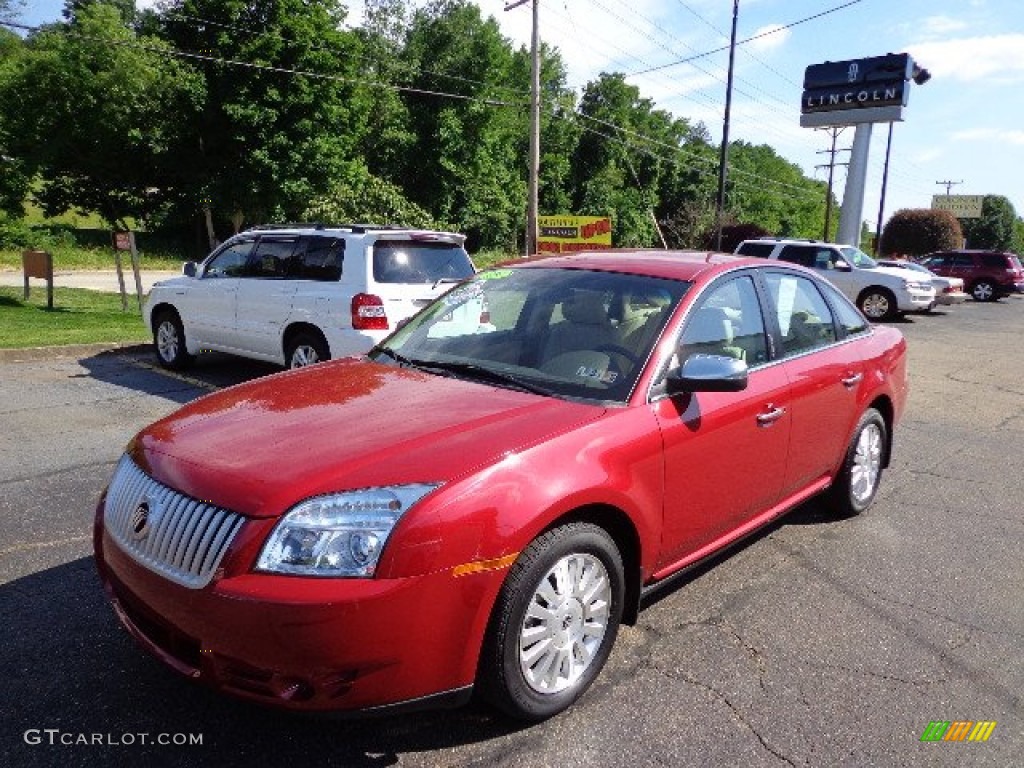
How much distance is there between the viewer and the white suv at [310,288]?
23.2 ft

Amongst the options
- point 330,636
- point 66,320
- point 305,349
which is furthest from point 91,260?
point 330,636

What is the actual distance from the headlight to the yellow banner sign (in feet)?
68.7

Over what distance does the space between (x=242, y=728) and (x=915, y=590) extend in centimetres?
320

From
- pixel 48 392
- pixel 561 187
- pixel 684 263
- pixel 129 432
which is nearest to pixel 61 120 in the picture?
pixel 48 392

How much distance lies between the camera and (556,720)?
8.59 ft

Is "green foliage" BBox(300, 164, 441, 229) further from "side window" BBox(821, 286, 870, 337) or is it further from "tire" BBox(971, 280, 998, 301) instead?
"side window" BBox(821, 286, 870, 337)

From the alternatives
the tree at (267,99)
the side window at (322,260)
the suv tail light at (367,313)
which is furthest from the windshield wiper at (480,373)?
the tree at (267,99)

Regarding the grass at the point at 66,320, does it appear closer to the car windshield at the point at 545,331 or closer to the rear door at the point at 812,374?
the car windshield at the point at 545,331

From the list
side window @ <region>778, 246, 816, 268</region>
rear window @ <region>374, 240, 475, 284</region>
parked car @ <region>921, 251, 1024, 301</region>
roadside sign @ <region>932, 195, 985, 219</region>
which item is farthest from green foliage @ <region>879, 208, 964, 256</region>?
rear window @ <region>374, 240, 475, 284</region>

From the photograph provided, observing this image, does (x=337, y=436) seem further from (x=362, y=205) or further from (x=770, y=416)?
(x=362, y=205)

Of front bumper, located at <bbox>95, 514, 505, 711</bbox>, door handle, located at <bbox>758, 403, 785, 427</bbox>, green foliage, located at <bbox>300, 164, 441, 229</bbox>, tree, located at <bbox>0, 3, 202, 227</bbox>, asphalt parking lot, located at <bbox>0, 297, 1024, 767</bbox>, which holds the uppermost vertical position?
tree, located at <bbox>0, 3, 202, 227</bbox>

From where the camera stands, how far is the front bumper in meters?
2.07

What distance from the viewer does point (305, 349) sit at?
763cm

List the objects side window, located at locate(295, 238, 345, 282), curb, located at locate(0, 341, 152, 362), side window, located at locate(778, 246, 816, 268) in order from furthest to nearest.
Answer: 1. side window, located at locate(778, 246, 816, 268)
2. curb, located at locate(0, 341, 152, 362)
3. side window, located at locate(295, 238, 345, 282)
